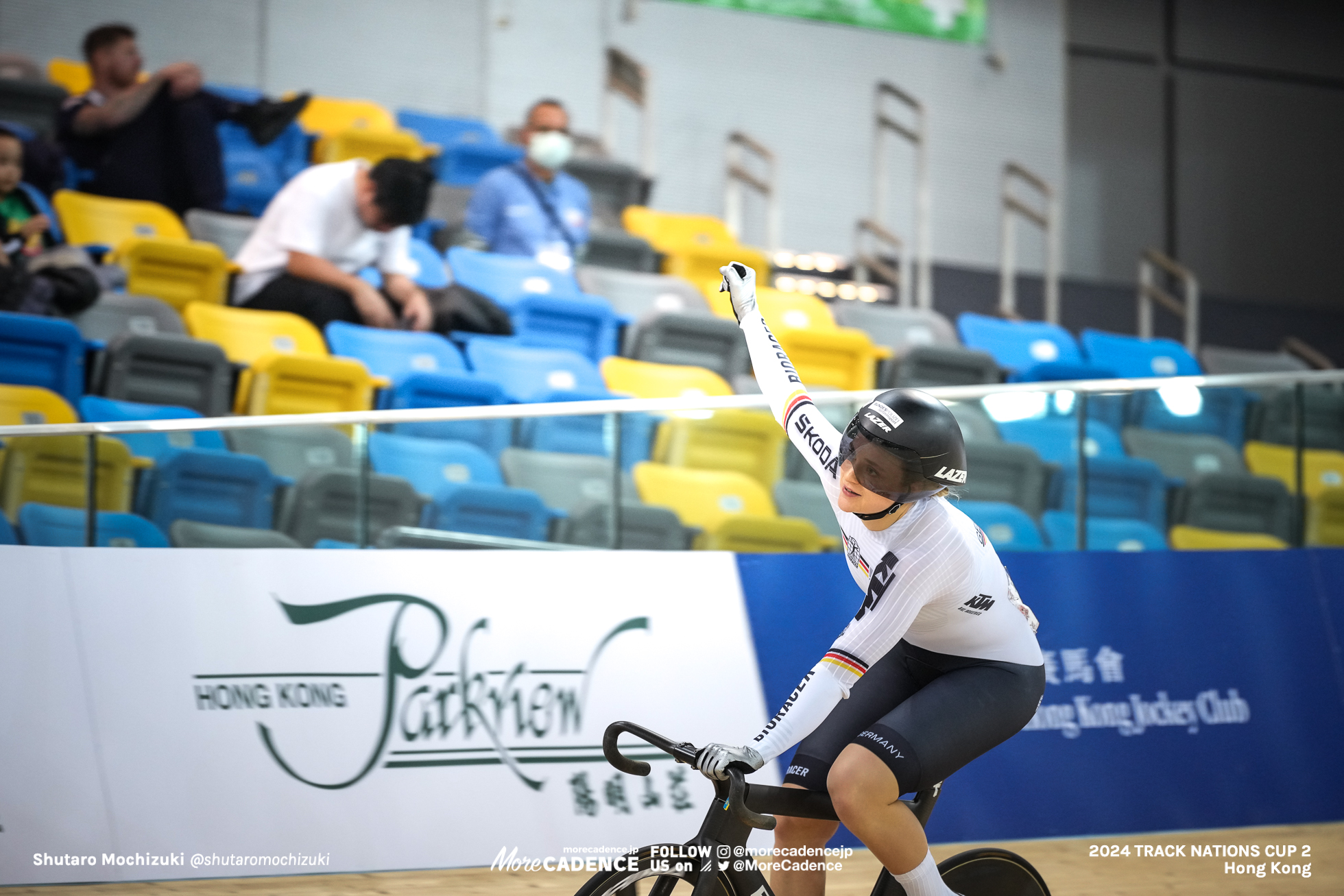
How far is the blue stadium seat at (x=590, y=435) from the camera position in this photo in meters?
5.08

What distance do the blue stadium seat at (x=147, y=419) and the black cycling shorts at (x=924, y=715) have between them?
2420 millimetres

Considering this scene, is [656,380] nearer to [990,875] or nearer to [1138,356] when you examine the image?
[990,875]

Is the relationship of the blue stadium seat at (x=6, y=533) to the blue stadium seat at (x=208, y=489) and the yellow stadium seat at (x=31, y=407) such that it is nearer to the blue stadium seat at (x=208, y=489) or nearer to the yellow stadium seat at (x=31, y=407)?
the blue stadium seat at (x=208, y=489)

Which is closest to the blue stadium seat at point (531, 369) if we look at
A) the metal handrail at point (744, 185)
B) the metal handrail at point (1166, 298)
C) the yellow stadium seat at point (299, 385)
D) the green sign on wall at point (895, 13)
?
the yellow stadium seat at point (299, 385)

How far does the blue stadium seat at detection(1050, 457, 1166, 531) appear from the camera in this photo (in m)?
5.89

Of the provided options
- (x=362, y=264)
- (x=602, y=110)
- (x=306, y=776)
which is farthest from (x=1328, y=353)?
(x=306, y=776)

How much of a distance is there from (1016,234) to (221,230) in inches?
335

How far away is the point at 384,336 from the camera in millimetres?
6918

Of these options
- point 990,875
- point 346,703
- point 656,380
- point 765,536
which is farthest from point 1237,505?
point 346,703

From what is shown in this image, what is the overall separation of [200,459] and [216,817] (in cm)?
118

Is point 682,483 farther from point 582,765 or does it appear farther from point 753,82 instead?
point 753,82

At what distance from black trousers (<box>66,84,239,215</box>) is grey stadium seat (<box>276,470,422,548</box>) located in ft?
13.3

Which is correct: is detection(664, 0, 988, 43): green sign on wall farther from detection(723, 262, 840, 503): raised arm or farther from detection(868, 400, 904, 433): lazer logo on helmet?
detection(868, 400, 904, 433): lazer logo on helmet

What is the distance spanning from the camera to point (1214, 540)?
6.03 meters
